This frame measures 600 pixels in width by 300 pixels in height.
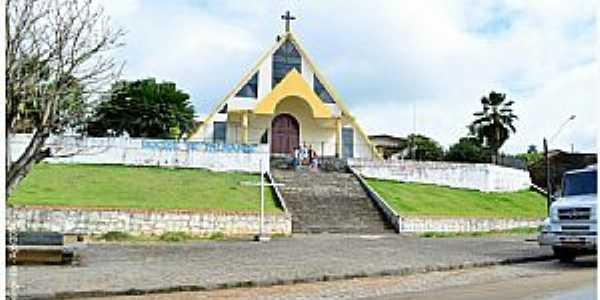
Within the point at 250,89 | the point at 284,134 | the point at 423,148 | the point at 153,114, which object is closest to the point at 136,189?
the point at 250,89

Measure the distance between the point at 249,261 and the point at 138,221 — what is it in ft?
26.1

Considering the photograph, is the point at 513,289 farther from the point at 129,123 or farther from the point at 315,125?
the point at 129,123

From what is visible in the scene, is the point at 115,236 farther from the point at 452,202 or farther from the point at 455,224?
the point at 452,202

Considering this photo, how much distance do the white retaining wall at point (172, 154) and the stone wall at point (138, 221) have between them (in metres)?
10.6

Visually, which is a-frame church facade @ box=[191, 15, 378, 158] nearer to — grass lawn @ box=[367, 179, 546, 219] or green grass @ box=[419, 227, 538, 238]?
grass lawn @ box=[367, 179, 546, 219]

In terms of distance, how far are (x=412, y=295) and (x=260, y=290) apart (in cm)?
235

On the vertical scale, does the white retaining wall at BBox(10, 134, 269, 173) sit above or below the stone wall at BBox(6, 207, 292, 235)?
above

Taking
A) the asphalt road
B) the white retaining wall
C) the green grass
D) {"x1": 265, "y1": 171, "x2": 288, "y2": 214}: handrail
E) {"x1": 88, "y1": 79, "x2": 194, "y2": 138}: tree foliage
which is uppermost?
{"x1": 88, "y1": 79, "x2": 194, "y2": 138}: tree foliage

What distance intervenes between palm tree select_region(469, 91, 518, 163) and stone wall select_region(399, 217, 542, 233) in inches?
1053

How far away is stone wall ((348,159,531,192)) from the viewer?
127 ft

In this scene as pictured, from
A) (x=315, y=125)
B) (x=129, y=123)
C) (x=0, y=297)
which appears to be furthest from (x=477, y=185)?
(x=0, y=297)

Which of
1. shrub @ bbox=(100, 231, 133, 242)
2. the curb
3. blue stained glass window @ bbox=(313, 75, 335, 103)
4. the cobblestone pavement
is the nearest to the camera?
the curb

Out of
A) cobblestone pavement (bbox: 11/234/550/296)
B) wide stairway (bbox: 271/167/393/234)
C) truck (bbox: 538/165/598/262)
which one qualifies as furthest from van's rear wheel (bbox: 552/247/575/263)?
wide stairway (bbox: 271/167/393/234)

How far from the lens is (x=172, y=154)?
3619 cm
